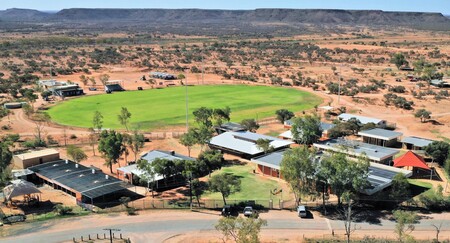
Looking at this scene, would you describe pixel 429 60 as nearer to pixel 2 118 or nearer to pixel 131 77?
pixel 131 77

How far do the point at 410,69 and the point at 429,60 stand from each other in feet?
68.6

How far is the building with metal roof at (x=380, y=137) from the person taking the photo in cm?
6921

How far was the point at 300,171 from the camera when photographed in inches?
1813

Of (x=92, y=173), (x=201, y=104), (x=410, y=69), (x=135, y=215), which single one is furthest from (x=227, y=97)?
(x=410, y=69)

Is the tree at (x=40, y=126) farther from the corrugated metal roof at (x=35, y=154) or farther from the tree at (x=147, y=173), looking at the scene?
the tree at (x=147, y=173)

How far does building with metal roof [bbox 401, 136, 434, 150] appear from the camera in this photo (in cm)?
6638

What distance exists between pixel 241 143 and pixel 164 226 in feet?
86.6

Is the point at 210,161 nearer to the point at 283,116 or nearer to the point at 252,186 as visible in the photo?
the point at 252,186

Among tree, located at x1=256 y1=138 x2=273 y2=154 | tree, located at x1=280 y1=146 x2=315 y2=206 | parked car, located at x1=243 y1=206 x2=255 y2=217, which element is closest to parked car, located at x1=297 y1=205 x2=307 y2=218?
tree, located at x1=280 y1=146 x2=315 y2=206

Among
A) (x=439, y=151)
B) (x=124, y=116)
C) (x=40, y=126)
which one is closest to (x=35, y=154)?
(x=124, y=116)

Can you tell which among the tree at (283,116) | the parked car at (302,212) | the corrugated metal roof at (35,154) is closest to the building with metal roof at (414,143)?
the tree at (283,116)

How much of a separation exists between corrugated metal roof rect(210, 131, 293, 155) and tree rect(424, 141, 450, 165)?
18955 millimetres

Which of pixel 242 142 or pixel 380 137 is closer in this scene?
pixel 242 142

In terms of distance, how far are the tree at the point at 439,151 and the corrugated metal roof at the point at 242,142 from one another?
19.0 meters
